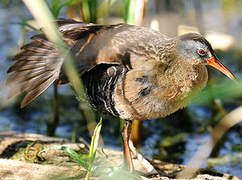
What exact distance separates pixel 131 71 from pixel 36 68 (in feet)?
2.38

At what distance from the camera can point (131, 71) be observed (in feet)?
11.2

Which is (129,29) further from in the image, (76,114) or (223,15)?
(223,15)

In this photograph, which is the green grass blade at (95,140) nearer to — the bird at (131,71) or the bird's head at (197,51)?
the bird at (131,71)

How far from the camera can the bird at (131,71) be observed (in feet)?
11.2

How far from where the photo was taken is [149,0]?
5.68 m

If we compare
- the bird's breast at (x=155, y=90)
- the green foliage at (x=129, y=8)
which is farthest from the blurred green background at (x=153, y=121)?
the bird's breast at (x=155, y=90)

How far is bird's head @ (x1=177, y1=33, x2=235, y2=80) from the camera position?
11.2 feet

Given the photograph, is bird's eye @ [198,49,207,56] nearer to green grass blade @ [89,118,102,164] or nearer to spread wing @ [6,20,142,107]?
spread wing @ [6,20,142,107]

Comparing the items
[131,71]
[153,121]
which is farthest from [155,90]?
[153,121]

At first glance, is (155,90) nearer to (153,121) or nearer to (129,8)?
(129,8)

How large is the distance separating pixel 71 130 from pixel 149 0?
1.79 meters

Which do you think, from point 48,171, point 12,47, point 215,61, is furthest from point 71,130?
point 215,61

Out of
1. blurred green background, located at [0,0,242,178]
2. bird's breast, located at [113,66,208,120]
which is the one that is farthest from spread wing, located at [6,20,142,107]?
blurred green background, located at [0,0,242,178]

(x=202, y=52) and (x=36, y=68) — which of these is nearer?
(x=202, y=52)
